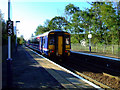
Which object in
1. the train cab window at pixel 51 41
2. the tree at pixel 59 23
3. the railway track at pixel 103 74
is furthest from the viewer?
the tree at pixel 59 23

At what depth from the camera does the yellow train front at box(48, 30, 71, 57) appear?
13.4 metres

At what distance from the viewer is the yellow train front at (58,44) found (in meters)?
13.4

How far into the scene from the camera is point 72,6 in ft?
123

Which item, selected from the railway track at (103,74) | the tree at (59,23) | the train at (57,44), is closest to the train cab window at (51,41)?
the train at (57,44)

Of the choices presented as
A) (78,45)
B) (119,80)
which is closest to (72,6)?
(78,45)

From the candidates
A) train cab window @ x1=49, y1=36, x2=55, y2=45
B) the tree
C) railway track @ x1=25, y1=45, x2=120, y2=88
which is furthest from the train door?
the tree

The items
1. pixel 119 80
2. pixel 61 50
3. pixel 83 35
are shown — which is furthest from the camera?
pixel 83 35

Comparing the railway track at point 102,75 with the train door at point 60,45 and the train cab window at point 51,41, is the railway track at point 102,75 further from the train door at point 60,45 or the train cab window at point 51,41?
the train cab window at point 51,41

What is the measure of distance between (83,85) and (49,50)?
796 centimetres

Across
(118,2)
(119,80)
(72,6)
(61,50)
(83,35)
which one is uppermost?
(72,6)

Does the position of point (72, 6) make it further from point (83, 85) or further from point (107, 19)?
point (83, 85)

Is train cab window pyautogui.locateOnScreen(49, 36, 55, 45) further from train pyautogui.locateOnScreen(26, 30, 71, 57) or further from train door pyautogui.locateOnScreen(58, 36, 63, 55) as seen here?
train door pyautogui.locateOnScreen(58, 36, 63, 55)

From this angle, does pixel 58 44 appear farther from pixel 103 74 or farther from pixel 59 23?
pixel 59 23

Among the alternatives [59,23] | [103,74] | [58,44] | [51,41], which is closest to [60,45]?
[58,44]
